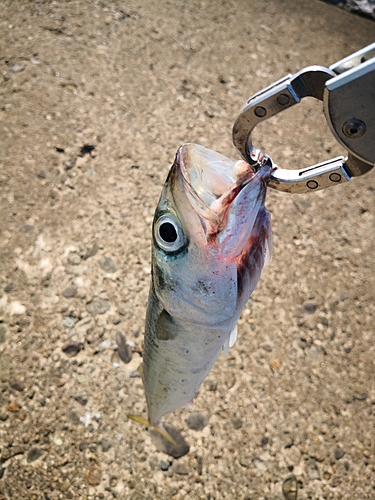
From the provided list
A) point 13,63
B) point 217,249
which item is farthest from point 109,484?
point 13,63

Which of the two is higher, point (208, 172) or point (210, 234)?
point (208, 172)

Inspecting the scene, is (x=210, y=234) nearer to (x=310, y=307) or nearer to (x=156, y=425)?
(x=156, y=425)

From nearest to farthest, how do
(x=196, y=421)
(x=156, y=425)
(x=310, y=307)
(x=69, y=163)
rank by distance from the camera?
(x=156, y=425)
(x=196, y=421)
(x=310, y=307)
(x=69, y=163)

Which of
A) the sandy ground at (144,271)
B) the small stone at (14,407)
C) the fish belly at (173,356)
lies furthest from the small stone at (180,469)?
the small stone at (14,407)

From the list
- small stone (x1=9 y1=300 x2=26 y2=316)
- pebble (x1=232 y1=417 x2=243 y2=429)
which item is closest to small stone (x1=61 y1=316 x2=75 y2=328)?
small stone (x1=9 y1=300 x2=26 y2=316)

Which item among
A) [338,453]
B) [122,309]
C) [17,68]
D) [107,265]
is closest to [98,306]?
[122,309]

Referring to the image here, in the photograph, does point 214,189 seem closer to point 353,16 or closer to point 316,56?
point 316,56

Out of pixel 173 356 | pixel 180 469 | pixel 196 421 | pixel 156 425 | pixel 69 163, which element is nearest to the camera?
pixel 173 356

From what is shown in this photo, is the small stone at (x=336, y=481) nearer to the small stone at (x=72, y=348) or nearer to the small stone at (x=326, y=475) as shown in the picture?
the small stone at (x=326, y=475)
